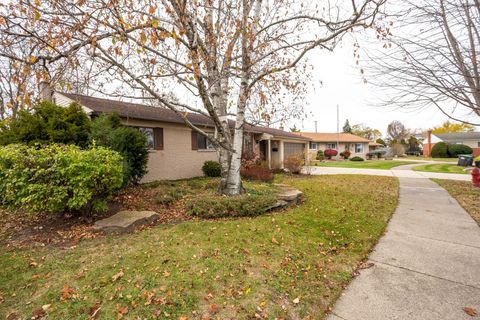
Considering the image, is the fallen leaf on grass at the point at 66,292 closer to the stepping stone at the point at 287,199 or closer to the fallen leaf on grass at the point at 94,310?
the fallen leaf on grass at the point at 94,310

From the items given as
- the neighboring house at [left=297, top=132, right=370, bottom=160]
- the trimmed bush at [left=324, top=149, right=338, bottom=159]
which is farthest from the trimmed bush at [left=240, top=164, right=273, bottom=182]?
the trimmed bush at [left=324, top=149, right=338, bottom=159]

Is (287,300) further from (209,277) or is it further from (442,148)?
(442,148)

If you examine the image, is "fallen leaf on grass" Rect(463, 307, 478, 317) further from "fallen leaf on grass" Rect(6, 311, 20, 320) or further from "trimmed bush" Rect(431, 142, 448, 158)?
"trimmed bush" Rect(431, 142, 448, 158)

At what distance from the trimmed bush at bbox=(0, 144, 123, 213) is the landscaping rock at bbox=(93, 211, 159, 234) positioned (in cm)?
65

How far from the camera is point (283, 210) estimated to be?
6.23 meters

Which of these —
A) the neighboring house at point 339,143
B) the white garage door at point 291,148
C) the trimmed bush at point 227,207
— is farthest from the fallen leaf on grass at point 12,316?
the neighboring house at point 339,143

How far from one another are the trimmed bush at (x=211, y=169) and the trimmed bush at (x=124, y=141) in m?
4.18

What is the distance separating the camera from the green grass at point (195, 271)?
260 cm

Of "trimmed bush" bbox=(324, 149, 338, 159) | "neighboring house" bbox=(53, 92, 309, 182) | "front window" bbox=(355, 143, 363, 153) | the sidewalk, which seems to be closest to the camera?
"neighboring house" bbox=(53, 92, 309, 182)

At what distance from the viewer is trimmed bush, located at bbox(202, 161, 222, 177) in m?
12.2

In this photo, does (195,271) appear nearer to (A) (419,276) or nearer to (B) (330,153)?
(A) (419,276)

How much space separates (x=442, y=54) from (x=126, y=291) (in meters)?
6.83

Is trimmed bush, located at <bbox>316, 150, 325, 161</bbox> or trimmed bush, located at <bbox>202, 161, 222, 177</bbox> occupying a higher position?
→ trimmed bush, located at <bbox>316, 150, 325, 161</bbox>

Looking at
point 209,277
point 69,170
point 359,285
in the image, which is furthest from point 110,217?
point 359,285
